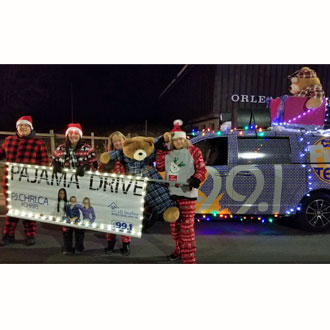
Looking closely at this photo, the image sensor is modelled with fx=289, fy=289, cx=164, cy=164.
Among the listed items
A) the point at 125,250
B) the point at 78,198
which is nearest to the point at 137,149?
the point at 78,198

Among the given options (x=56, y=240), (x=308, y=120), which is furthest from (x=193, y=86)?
(x=56, y=240)

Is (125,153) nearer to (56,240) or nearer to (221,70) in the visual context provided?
(56,240)

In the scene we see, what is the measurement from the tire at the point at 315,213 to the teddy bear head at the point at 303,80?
2430 millimetres

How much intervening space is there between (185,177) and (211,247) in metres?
1.52

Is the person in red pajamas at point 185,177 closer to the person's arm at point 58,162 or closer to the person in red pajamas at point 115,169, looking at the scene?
the person in red pajamas at point 115,169

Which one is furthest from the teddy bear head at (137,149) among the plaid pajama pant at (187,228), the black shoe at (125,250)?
the black shoe at (125,250)

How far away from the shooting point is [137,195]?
3.68 meters

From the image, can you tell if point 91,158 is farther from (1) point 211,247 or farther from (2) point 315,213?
(2) point 315,213

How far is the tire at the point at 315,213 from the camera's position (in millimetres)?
5188

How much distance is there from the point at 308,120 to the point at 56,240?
5.13 m

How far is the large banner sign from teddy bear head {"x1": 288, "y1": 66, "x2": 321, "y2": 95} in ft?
15.0

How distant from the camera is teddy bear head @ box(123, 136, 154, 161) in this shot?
145 inches

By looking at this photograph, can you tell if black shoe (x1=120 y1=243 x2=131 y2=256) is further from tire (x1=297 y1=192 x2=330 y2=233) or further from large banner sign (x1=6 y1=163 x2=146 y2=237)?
tire (x1=297 y1=192 x2=330 y2=233)

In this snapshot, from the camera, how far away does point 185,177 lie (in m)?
3.64
